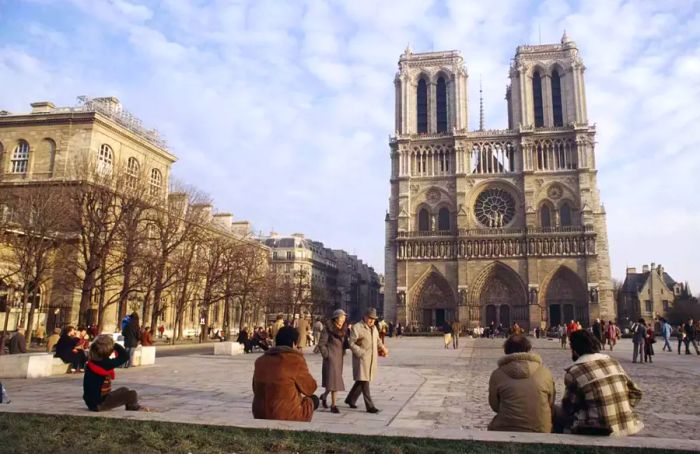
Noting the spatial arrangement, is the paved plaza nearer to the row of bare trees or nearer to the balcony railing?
the row of bare trees

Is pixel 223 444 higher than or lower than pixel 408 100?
lower

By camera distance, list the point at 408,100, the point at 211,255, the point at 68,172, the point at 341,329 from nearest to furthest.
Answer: the point at 341,329
the point at 68,172
the point at 211,255
the point at 408,100

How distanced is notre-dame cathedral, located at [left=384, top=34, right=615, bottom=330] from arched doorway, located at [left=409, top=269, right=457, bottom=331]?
11 cm

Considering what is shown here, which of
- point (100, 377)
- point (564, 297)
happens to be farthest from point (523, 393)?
point (564, 297)

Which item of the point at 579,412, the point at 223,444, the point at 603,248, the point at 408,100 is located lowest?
the point at 223,444

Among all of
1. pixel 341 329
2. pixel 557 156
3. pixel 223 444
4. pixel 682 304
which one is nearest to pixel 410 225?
pixel 557 156

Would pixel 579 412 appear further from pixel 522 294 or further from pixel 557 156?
pixel 557 156

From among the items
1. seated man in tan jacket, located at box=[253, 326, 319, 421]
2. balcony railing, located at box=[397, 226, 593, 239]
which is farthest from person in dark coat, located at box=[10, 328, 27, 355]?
balcony railing, located at box=[397, 226, 593, 239]

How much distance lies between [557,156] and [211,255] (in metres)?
38.2

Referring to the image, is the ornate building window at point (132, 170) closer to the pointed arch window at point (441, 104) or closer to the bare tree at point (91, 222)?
the bare tree at point (91, 222)

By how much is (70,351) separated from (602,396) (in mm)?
14039

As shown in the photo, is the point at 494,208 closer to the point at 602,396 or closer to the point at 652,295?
the point at 652,295

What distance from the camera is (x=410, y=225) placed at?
59.5 m

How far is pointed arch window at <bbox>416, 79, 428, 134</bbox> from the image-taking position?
6291 cm
